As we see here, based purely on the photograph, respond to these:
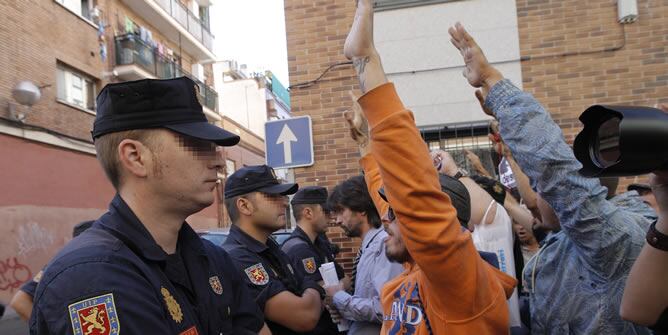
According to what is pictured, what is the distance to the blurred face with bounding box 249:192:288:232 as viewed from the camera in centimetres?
317

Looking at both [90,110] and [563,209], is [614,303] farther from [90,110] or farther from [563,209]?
[90,110]

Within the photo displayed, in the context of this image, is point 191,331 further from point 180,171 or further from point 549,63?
point 549,63

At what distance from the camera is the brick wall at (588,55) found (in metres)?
5.71

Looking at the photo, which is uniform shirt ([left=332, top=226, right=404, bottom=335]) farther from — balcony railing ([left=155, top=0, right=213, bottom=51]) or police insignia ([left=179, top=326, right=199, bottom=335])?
balcony railing ([left=155, top=0, right=213, bottom=51])

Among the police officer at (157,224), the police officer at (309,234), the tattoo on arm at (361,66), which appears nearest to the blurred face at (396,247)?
the police officer at (157,224)

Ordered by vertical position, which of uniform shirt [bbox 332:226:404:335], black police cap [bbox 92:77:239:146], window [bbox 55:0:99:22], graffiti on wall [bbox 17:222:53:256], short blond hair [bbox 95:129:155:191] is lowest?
graffiti on wall [bbox 17:222:53:256]

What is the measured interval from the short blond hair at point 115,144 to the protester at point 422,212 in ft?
2.43

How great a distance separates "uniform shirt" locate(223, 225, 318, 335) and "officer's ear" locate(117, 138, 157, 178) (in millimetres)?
984

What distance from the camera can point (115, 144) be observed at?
1.69m

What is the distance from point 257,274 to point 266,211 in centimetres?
57

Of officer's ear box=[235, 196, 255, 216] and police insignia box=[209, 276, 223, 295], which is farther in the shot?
officer's ear box=[235, 196, 255, 216]

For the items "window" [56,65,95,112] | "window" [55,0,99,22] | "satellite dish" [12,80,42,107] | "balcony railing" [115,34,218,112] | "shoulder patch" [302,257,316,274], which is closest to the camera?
"shoulder patch" [302,257,316,274]

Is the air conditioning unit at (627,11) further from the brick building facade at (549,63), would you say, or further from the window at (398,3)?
the window at (398,3)

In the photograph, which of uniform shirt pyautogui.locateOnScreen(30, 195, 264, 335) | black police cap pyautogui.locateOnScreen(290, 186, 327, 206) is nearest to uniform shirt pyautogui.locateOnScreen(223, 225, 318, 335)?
uniform shirt pyautogui.locateOnScreen(30, 195, 264, 335)
